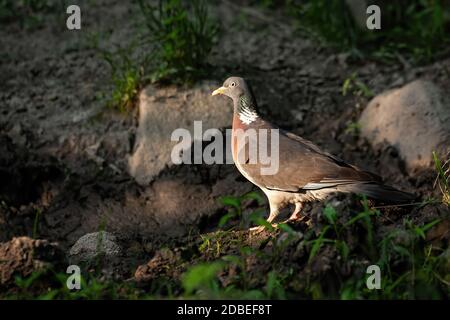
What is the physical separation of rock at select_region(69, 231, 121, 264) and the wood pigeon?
108cm

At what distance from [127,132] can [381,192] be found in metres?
2.67

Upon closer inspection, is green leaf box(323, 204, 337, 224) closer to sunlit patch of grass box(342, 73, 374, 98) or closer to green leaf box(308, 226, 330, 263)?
green leaf box(308, 226, 330, 263)

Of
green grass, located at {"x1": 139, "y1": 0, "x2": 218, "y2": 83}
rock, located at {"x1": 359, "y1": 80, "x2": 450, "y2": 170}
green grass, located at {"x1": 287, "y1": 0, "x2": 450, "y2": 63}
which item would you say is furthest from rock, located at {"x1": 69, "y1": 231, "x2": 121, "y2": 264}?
green grass, located at {"x1": 287, "y1": 0, "x2": 450, "y2": 63}

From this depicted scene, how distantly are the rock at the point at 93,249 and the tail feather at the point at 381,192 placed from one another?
62.5 inches

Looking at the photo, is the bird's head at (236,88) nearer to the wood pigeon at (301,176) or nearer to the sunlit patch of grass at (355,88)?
the wood pigeon at (301,176)

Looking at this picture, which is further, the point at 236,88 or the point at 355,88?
the point at 355,88

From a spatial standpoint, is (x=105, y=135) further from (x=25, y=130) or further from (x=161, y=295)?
(x=161, y=295)

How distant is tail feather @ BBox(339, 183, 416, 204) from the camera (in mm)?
4867

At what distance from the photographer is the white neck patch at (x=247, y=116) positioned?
5785mm

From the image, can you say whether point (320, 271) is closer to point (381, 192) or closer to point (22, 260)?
point (381, 192)

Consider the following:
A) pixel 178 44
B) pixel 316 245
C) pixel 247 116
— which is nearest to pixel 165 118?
pixel 178 44

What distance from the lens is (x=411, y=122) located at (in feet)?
21.6

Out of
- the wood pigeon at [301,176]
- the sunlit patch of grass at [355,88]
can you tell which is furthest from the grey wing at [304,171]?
the sunlit patch of grass at [355,88]
